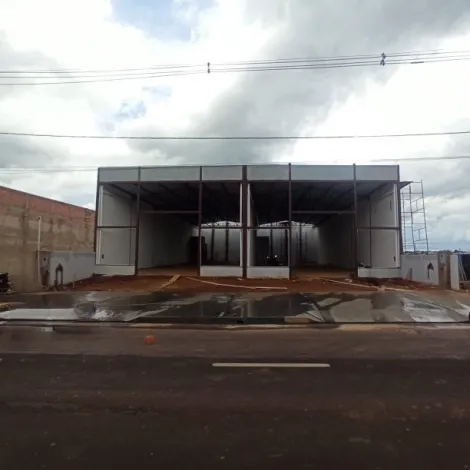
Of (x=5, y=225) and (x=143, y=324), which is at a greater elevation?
Result: (x=5, y=225)

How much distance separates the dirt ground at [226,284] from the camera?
1947 centimetres

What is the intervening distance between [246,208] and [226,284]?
16.3 feet

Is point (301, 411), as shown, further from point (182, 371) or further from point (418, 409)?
point (182, 371)

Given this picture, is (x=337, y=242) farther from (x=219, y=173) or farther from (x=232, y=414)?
(x=232, y=414)

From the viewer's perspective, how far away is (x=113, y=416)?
4426 millimetres

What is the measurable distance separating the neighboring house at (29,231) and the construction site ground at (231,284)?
3518 mm

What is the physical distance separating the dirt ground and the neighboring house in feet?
11.5

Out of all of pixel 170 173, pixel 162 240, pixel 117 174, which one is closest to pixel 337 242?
pixel 162 240

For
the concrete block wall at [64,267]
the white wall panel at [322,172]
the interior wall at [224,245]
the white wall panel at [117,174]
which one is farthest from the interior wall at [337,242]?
the concrete block wall at [64,267]

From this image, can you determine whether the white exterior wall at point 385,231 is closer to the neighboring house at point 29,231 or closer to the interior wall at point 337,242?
the interior wall at point 337,242

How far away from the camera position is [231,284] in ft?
68.6

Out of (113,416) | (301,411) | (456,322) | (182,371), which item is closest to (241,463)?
(301,411)

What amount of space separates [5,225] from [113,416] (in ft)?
83.1

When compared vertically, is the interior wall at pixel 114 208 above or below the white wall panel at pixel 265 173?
below
